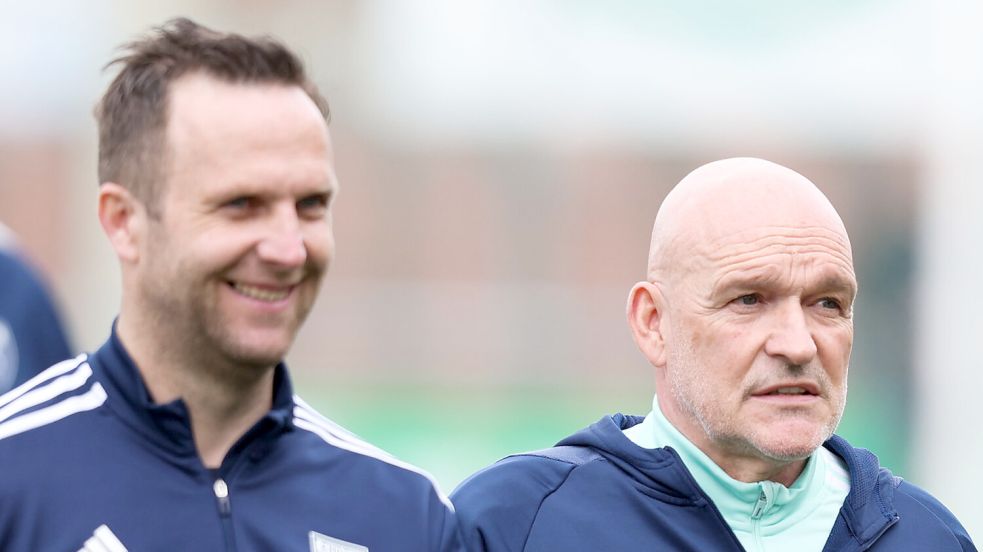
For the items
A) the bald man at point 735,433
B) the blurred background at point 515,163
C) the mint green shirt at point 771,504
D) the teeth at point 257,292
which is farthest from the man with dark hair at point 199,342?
the blurred background at point 515,163

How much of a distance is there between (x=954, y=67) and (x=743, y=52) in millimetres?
5792

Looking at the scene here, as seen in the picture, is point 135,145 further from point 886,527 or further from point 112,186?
point 886,527

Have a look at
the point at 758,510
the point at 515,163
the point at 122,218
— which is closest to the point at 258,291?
the point at 122,218

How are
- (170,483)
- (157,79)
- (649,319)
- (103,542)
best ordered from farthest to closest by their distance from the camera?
(649,319) → (157,79) → (170,483) → (103,542)

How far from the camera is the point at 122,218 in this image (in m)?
2.84

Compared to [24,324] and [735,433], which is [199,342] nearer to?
[735,433]

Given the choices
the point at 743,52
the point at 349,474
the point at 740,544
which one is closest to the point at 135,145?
the point at 349,474

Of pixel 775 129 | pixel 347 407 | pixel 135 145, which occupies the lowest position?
pixel 347 407

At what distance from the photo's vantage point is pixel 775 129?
16.6m

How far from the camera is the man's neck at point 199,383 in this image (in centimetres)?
283

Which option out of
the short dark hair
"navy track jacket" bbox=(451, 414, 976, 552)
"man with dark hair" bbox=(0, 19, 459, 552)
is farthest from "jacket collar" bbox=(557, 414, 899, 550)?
the short dark hair

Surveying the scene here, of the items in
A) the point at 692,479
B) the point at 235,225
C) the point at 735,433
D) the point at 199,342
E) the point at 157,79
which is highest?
the point at 157,79

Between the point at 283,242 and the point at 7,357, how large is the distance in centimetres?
211

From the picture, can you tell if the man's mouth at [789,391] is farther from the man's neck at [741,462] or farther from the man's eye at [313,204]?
the man's eye at [313,204]
